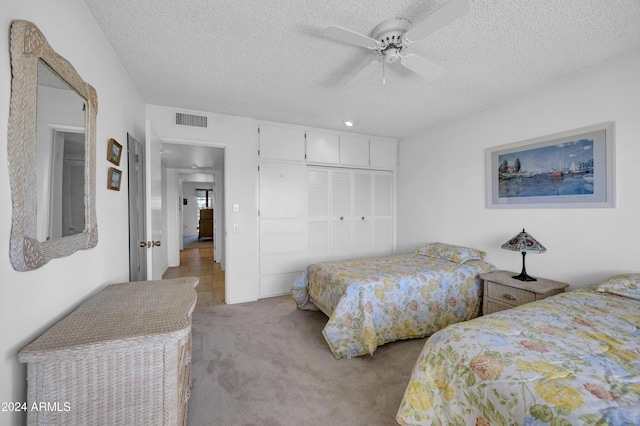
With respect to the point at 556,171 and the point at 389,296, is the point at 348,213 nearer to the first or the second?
the point at 389,296

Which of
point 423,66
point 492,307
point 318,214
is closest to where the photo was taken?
point 423,66

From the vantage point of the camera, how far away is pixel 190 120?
3186mm

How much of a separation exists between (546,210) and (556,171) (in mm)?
376

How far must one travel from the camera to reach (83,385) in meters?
0.93

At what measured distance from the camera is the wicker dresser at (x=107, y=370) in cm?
88

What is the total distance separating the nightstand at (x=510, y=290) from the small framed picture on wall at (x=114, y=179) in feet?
10.9

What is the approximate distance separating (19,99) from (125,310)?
0.92 meters

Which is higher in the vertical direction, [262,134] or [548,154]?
[262,134]

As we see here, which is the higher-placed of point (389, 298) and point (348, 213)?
point (348, 213)

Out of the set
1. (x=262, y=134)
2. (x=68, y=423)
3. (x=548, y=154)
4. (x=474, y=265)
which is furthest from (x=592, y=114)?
(x=68, y=423)

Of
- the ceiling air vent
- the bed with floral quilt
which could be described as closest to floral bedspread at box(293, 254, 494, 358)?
the bed with floral quilt

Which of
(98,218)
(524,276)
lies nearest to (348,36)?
(98,218)

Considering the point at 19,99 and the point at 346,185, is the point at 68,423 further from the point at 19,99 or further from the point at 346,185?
the point at 346,185

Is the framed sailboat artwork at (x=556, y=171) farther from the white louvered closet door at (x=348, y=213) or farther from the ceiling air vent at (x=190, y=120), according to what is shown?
the ceiling air vent at (x=190, y=120)
